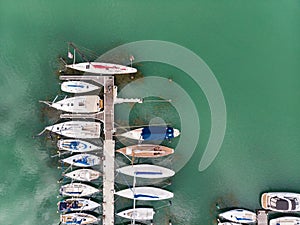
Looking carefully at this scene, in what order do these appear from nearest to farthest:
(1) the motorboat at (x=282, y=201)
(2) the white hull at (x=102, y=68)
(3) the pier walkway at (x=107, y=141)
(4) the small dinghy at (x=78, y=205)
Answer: (1) the motorboat at (x=282, y=201) < (2) the white hull at (x=102, y=68) < (3) the pier walkway at (x=107, y=141) < (4) the small dinghy at (x=78, y=205)

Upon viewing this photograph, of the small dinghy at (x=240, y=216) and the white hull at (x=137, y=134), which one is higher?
the white hull at (x=137, y=134)

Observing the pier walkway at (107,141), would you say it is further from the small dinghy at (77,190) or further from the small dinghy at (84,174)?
the small dinghy at (77,190)

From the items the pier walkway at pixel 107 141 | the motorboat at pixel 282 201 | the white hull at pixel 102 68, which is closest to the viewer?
the motorboat at pixel 282 201

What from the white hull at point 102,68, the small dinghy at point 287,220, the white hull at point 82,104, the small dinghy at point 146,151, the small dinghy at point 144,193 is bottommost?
the small dinghy at point 287,220

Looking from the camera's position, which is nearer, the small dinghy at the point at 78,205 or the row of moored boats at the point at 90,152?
the row of moored boats at the point at 90,152

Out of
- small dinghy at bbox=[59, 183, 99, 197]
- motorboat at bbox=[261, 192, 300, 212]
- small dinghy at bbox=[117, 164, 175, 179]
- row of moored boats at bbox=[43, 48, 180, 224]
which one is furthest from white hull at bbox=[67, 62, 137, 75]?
motorboat at bbox=[261, 192, 300, 212]

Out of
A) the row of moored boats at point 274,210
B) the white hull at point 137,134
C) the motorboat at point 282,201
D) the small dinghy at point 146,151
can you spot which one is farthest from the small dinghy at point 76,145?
the motorboat at point 282,201

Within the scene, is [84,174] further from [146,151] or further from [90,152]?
[146,151]

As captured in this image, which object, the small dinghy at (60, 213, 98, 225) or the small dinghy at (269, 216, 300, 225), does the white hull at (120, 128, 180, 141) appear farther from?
the small dinghy at (269, 216, 300, 225)
